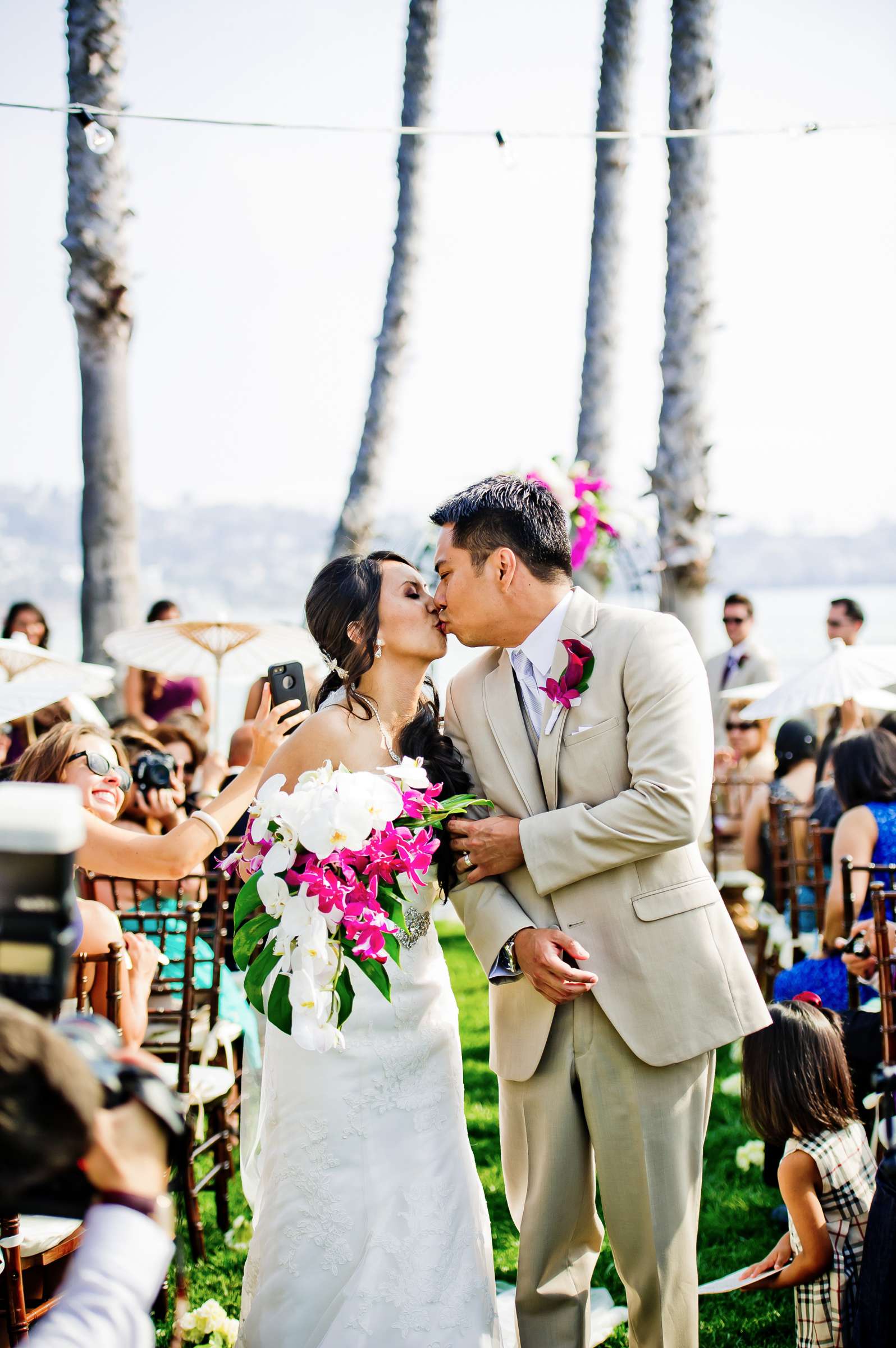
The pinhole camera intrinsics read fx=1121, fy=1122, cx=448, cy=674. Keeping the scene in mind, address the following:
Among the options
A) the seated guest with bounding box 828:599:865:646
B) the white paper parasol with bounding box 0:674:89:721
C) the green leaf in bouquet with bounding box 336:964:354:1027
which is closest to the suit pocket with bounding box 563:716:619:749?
the green leaf in bouquet with bounding box 336:964:354:1027

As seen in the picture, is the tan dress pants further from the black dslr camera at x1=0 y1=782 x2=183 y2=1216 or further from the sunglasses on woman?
the black dslr camera at x1=0 y1=782 x2=183 y2=1216

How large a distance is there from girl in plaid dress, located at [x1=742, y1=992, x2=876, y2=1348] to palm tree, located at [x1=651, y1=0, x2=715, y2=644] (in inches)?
205

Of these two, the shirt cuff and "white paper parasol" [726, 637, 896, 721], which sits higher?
"white paper parasol" [726, 637, 896, 721]

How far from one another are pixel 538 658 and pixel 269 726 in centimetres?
85

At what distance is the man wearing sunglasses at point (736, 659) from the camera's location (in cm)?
879

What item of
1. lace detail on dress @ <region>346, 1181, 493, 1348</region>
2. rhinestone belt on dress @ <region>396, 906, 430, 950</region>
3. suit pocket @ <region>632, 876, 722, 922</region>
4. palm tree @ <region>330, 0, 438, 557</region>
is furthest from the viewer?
palm tree @ <region>330, 0, 438, 557</region>

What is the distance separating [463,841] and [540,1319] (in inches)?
50.5

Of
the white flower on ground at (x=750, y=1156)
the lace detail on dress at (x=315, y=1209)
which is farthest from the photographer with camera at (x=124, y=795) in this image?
the white flower on ground at (x=750, y=1156)

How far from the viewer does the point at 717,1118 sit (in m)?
5.32

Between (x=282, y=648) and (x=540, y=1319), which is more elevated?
(x=282, y=648)

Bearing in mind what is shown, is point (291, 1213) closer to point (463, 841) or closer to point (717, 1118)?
point (463, 841)

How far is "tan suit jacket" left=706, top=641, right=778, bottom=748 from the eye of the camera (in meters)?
8.74

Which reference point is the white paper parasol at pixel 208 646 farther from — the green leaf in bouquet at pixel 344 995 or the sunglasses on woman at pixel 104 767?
the green leaf in bouquet at pixel 344 995

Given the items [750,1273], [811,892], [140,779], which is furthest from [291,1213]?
[811,892]
